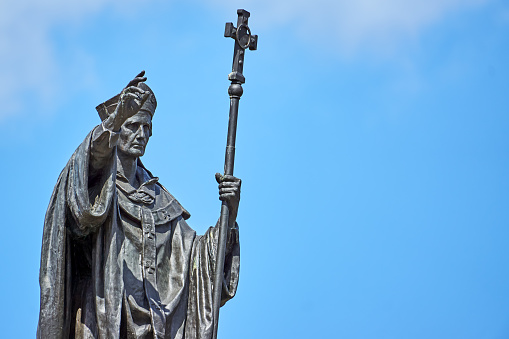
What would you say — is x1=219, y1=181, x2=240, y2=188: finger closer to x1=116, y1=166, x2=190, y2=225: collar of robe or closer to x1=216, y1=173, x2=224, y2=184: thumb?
x1=216, y1=173, x2=224, y2=184: thumb

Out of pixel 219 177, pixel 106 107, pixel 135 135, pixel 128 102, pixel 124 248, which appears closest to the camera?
pixel 128 102

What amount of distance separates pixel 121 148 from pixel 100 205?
1.09 metres

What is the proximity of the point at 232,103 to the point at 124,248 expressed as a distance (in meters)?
2.24

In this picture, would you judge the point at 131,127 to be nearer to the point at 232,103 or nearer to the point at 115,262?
the point at 232,103

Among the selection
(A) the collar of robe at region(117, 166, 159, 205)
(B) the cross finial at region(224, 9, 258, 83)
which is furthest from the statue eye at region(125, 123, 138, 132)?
(B) the cross finial at region(224, 9, 258, 83)

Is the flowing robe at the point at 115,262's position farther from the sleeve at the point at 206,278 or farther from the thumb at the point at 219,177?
the thumb at the point at 219,177

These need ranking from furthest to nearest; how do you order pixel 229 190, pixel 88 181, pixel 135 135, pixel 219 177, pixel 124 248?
pixel 135 135 < pixel 219 177 < pixel 229 190 < pixel 124 248 < pixel 88 181

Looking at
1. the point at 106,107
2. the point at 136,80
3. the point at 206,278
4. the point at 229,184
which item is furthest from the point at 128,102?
the point at 206,278

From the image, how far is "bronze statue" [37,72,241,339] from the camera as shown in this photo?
17.8m

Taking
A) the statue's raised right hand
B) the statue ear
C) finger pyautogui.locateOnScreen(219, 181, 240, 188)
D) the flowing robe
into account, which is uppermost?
the statue ear

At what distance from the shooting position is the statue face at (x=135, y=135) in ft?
61.3

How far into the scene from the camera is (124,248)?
59.9 feet

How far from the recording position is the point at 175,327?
1828 cm

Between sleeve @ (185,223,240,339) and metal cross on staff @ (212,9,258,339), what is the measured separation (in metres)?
0.15
